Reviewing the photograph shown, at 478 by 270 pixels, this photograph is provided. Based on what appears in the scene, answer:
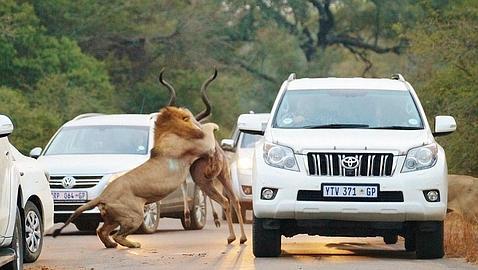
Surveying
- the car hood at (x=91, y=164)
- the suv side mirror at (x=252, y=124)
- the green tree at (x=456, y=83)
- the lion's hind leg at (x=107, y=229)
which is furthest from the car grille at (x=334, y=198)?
the green tree at (x=456, y=83)

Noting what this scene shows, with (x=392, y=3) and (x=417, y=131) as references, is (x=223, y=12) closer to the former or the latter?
(x=392, y=3)

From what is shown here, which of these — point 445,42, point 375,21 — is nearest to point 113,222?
point 445,42

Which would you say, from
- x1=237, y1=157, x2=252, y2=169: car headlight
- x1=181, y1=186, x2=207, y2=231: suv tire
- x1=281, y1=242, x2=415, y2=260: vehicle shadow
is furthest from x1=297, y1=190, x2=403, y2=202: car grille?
x1=237, y1=157, x2=252, y2=169: car headlight

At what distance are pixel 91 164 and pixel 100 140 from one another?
3.82 feet

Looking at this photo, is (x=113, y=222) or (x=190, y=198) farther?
(x=190, y=198)

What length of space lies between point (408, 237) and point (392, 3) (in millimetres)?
40682

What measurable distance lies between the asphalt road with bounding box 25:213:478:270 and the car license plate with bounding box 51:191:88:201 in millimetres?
512

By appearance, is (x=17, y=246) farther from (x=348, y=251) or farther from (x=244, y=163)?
(x=244, y=163)

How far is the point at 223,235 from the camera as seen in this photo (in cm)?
2006

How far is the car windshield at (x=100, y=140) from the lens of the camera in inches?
836

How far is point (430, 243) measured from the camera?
15.1m

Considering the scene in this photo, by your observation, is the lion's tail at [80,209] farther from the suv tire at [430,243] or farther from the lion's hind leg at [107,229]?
the suv tire at [430,243]

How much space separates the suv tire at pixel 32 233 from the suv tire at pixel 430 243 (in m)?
3.59

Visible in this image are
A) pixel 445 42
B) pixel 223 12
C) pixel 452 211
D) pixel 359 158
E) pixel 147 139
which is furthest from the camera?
pixel 223 12
